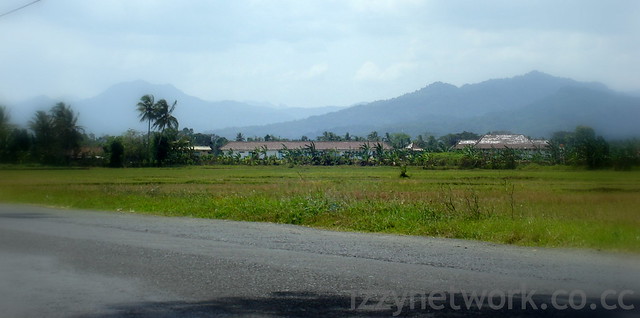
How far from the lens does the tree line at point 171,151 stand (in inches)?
529

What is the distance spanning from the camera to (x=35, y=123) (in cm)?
1897

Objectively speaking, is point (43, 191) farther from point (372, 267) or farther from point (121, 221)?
point (372, 267)

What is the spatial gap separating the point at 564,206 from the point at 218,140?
122 m

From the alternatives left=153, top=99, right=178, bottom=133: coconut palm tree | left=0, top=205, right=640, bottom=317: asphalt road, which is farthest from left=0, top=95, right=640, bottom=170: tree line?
left=0, top=205, right=640, bottom=317: asphalt road

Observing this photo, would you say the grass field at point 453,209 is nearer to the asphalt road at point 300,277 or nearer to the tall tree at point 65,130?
the tall tree at point 65,130

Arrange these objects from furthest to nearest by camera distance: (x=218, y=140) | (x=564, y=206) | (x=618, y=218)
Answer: (x=218, y=140) → (x=564, y=206) → (x=618, y=218)

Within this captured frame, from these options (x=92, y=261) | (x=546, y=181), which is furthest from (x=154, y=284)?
(x=546, y=181)

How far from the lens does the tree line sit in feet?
44.1

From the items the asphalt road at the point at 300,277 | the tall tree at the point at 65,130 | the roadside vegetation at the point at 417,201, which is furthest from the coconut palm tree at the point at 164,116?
the asphalt road at the point at 300,277

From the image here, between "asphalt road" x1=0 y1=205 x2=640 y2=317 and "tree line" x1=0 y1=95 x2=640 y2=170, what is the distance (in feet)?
Answer: 7.69

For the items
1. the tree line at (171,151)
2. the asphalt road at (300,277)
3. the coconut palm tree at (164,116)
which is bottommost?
the asphalt road at (300,277)

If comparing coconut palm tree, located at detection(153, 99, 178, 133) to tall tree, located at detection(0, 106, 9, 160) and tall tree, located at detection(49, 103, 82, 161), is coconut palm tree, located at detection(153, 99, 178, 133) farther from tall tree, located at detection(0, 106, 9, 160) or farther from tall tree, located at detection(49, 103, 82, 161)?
tall tree, located at detection(0, 106, 9, 160)

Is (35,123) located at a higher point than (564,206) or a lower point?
higher

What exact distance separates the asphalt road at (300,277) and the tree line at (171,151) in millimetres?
2345
